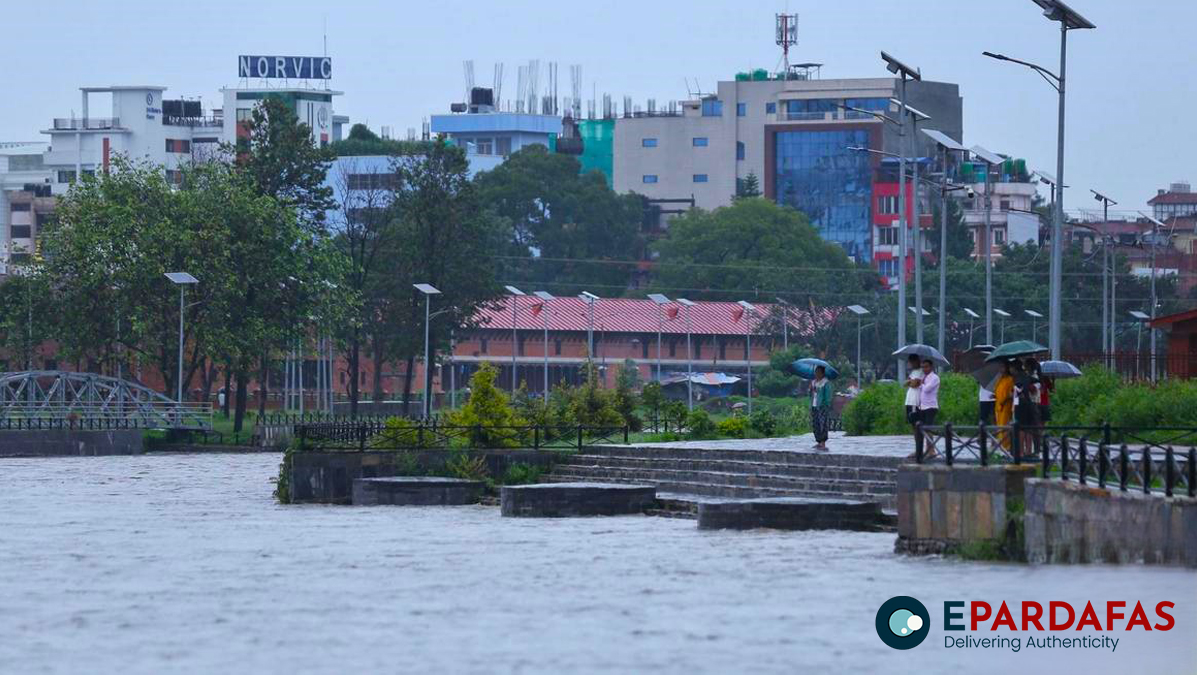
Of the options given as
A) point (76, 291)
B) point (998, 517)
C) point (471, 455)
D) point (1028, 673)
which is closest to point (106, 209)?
point (76, 291)

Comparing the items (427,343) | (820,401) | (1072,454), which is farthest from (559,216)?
(1072,454)

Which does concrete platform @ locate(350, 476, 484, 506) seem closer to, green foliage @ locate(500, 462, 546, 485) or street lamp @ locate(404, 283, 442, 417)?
green foliage @ locate(500, 462, 546, 485)

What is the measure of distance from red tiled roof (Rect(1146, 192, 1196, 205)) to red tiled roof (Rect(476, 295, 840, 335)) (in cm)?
4577

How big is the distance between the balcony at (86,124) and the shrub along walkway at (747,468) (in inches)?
4906

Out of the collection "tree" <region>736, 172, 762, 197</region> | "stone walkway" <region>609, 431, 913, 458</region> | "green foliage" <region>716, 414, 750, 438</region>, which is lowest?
"stone walkway" <region>609, 431, 913, 458</region>

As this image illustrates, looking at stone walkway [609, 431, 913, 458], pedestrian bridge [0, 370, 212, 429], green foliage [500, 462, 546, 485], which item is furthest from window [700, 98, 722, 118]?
green foliage [500, 462, 546, 485]

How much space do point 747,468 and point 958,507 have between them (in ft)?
33.5

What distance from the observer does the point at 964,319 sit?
111 meters

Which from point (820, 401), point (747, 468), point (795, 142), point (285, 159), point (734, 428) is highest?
point (795, 142)

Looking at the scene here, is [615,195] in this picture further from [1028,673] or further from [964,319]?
[1028,673]

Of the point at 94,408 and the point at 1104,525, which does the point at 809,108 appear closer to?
the point at 94,408

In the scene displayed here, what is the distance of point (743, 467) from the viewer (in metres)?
35.5

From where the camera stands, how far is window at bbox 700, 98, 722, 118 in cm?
15625

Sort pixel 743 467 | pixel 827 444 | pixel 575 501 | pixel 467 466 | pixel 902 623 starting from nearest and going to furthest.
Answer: pixel 902 623 → pixel 575 501 → pixel 743 467 → pixel 827 444 → pixel 467 466
